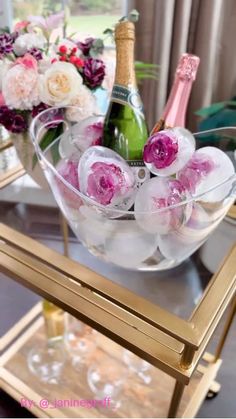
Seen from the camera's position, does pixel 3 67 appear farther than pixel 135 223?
Yes

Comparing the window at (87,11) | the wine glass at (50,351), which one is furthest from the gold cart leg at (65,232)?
the window at (87,11)

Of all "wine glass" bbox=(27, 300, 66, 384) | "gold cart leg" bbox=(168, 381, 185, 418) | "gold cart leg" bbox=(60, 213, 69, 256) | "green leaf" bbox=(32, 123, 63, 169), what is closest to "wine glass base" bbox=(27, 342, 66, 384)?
"wine glass" bbox=(27, 300, 66, 384)

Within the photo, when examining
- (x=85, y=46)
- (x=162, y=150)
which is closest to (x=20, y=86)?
(x=85, y=46)

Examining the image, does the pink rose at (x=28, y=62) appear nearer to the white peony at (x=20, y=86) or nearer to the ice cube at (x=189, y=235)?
the white peony at (x=20, y=86)

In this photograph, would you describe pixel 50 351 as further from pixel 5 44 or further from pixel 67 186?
pixel 5 44

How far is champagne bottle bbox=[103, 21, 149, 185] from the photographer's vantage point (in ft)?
1.57

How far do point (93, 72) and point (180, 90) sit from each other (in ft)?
0.49

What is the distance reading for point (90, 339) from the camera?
0.81 m

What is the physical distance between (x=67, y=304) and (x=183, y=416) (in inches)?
14.8

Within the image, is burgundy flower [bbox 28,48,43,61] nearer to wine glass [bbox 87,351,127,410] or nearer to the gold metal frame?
the gold metal frame

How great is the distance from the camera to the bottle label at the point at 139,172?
1.49ft

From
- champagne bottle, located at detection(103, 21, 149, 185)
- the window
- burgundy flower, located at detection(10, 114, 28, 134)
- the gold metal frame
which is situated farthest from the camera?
the window

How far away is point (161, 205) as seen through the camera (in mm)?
410

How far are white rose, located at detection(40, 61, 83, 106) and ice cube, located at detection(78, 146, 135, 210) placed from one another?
15 centimetres
